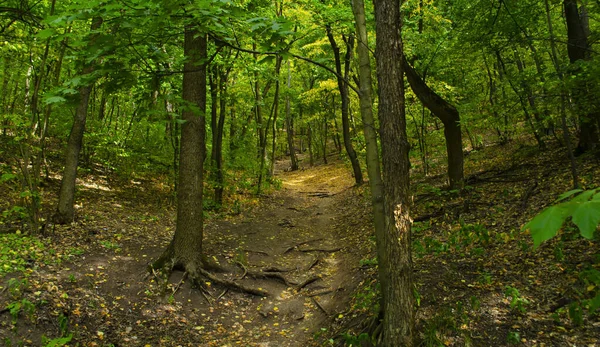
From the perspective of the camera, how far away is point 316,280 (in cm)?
767

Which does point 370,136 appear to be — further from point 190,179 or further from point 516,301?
point 190,179

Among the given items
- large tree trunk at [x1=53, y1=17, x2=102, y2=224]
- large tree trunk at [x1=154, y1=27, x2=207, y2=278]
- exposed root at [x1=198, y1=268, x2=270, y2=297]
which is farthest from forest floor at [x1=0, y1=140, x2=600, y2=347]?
large tree trunk at [x1=154, y1=27, x2=207, y2=278]

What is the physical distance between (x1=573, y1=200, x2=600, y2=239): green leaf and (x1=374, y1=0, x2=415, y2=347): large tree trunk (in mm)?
2589

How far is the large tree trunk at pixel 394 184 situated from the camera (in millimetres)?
3811

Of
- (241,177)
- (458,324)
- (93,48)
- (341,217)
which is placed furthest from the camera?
(241,177)

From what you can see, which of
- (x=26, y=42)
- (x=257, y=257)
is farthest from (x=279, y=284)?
(x=26, y=42)

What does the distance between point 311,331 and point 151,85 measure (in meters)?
4.48

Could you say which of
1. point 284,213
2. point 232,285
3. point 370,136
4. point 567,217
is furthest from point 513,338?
point 284,213

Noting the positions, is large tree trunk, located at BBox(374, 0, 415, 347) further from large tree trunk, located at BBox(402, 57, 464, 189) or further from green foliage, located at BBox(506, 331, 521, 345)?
large tree trunk, located at BBox(402, 57, 464, 189)

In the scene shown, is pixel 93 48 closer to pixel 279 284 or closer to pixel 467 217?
pixel 279 284

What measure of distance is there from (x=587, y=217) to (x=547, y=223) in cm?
12

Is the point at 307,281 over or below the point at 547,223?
below

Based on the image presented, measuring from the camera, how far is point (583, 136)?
29.2 feet

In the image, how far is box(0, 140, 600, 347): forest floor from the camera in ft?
14.1
